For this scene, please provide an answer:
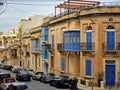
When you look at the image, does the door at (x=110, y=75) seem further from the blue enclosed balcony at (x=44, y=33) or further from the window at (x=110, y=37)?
the blue enclosed balcony at (x=44, y=33)

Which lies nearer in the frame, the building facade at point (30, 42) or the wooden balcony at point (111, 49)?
the wooden balcony at point (111, 49)

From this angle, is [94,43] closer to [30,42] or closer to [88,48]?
[88,48]

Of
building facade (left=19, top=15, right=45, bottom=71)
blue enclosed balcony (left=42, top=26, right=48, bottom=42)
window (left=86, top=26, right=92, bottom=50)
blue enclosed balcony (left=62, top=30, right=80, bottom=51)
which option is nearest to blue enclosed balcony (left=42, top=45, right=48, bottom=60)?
blue enclosed balcony (left=42, top=26, right=48, bottom=42)

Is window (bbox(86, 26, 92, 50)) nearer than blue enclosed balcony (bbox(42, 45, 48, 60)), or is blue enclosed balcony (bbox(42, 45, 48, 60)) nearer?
window (bbox(86, 26, 92, 50))

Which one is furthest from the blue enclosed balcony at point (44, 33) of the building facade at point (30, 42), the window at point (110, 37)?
the window at point (110, 37)

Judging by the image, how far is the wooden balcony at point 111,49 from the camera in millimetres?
41312

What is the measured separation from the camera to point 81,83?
4359 centimetres

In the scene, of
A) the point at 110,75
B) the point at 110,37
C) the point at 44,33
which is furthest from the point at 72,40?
the point at 44,33

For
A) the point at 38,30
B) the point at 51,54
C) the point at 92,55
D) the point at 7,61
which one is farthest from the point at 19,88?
the point at 7,61

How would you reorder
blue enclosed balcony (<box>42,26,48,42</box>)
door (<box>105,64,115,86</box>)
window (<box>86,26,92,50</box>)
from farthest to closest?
blue enclosed balcony (<box>42,26,48,42</box>) < window (<box>86,26,92,50</box>) < door (<box>105,64,115,86</box>)

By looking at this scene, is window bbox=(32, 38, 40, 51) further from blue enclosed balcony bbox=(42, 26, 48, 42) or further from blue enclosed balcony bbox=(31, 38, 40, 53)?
blue enclosed balcony bbox=(42, 26, 48, 42)

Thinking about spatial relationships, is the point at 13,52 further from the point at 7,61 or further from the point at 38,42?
the point at 38,42

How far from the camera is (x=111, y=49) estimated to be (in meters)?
41.5

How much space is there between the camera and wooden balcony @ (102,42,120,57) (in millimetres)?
41312
